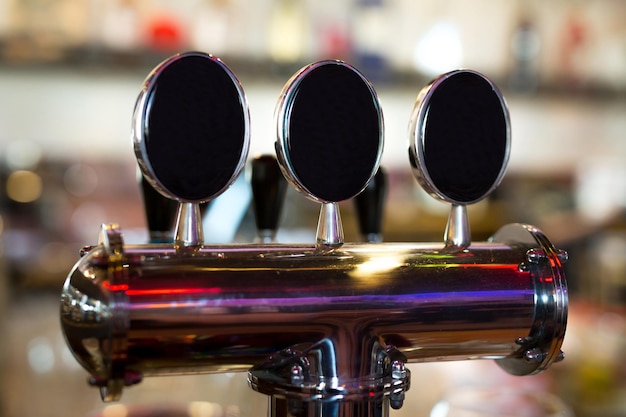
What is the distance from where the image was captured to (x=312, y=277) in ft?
1.26

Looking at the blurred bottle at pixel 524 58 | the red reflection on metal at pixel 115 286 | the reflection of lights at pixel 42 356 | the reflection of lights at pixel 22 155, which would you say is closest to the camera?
the red reflection on metal at pixel 115 286

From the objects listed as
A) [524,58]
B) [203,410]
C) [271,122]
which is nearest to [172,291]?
[203,410]

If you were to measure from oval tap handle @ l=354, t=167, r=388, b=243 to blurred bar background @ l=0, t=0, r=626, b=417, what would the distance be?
0.64 metres

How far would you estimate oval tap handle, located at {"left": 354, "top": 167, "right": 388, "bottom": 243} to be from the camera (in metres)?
0.54

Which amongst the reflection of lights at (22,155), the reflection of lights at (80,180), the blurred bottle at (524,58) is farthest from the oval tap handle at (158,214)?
the blurred bottle at (524,58)

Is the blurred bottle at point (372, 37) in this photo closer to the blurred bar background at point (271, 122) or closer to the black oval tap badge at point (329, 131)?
the blurred bar background at point (271, 122)

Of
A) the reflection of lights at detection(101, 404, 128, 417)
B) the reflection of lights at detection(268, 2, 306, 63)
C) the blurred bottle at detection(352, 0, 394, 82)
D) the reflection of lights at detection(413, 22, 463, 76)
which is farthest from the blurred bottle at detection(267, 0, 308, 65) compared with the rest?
the reflection of lights at detection(101, 404, 128, 417)

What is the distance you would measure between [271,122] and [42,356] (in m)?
0.94

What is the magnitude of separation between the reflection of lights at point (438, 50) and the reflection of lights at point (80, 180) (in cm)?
103

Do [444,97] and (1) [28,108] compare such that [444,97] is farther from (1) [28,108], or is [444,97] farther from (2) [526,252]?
(1) [28,108]

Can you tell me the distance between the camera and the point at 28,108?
6.02 ft

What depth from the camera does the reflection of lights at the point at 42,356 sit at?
Result: 1328mm

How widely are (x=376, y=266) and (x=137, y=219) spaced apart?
1.95 metres

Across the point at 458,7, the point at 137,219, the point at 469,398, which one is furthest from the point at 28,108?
the point at 469,398
